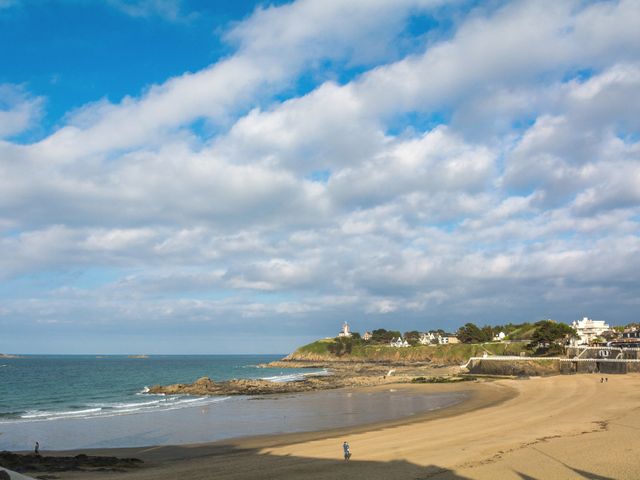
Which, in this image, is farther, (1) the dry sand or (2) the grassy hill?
(2) the grassy hill

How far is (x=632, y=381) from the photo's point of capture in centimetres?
5366

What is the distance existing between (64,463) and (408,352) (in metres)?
137

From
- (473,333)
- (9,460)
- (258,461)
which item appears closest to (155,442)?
(9,460)

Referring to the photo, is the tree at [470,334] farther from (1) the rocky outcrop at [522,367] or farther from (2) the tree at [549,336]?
(1) the rocky outcrop at [522,367]

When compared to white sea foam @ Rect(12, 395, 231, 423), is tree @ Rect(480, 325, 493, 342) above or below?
above

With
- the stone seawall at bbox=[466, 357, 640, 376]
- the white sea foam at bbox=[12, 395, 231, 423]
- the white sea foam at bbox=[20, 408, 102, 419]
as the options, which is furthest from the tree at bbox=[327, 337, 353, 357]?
the white sea foam at bbox=[20, 408, 102, 419]

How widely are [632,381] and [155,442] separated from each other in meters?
47.7

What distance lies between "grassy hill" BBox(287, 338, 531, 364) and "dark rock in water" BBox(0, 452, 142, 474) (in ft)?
294

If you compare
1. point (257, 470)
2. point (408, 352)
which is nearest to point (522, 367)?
point (257, 470)

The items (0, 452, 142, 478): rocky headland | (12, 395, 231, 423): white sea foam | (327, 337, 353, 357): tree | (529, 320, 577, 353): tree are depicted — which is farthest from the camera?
(327, 337, 353, 357): tree

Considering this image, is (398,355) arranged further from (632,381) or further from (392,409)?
(392,409)

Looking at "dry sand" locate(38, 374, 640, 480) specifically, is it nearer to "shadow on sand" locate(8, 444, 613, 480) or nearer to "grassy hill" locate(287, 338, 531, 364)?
"shadow on sand" locate(8, 444, 613, 480)

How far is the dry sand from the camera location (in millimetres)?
19016

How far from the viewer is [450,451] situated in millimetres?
22719
